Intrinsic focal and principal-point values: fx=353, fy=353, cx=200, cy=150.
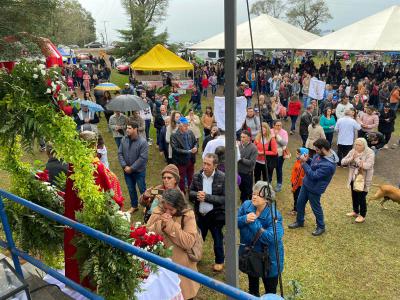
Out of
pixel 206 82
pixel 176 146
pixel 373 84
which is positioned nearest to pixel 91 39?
pixel 206 82

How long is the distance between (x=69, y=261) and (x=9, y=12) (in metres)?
7.77

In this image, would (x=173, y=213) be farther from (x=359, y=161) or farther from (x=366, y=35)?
(x=366, y=35)

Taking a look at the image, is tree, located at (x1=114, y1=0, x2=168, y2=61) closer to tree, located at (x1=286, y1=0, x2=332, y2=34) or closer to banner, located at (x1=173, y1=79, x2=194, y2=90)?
banner, located at (x1=173, y1=79, x2=194, y2=90)

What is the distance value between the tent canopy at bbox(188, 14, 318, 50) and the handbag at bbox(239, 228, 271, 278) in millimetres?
13973

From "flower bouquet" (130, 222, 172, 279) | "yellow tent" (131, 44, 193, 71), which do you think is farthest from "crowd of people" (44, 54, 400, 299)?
"yellow tent" (131, 44, 193, 71)

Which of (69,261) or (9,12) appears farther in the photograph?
(9,12)

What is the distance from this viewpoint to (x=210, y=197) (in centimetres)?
469

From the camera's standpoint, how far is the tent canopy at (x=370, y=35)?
13.8 m

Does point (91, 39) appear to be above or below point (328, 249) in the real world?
above

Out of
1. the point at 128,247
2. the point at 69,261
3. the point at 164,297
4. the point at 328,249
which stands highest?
the point at 128,247

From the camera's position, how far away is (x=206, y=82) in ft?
71.1

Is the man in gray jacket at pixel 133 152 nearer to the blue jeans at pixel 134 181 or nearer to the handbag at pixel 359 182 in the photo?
the blue jeans at pixel 134 181

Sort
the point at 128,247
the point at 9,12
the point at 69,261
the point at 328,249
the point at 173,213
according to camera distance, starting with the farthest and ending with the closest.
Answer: the point at 9,12 → the point at 328,249 → the point at 173,213 → the point at 69,261 → the point at 128,247

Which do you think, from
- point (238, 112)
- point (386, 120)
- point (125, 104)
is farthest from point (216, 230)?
point (386, 120)
